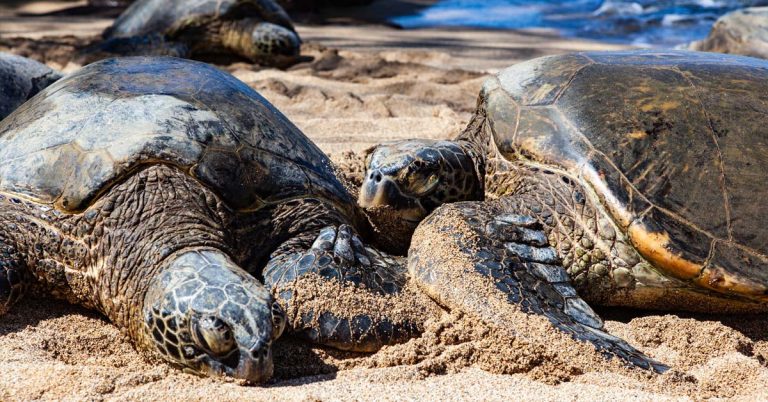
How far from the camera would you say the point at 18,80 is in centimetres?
468

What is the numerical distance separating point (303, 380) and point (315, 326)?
194mm

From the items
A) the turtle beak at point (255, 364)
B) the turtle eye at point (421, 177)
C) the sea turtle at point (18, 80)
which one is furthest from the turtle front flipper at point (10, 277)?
the sea turtle at point (18, 80)

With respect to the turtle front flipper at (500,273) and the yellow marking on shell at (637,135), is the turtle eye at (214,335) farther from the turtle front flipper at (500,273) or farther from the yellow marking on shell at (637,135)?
the yellow marking on shell at (637,135)

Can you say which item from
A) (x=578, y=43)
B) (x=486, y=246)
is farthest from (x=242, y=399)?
(x=578, y=43)

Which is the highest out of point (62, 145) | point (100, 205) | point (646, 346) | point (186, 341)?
point (62, 145)

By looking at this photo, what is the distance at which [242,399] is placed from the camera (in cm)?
222

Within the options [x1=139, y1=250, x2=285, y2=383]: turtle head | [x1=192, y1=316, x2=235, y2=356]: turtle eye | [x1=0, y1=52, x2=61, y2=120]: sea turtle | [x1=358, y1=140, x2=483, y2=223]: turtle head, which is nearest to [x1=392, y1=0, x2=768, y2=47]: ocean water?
[x1=0, y1=52, x2=61, y2=120]: sea turtle

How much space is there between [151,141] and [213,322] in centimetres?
82

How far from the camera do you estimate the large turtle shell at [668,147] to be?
291 centimetres

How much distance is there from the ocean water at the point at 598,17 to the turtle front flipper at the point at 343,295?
7.93 m

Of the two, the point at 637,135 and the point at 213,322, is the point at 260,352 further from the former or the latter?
the point at 637,135

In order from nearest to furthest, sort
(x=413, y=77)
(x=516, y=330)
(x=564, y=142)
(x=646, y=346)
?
(x=516, y=330)
(x=646, y=346)
(x=564, y=142)
(x=413, y=77)

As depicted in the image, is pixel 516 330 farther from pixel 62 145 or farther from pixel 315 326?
pixel 62 145

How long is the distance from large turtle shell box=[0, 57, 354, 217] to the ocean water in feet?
25.1
